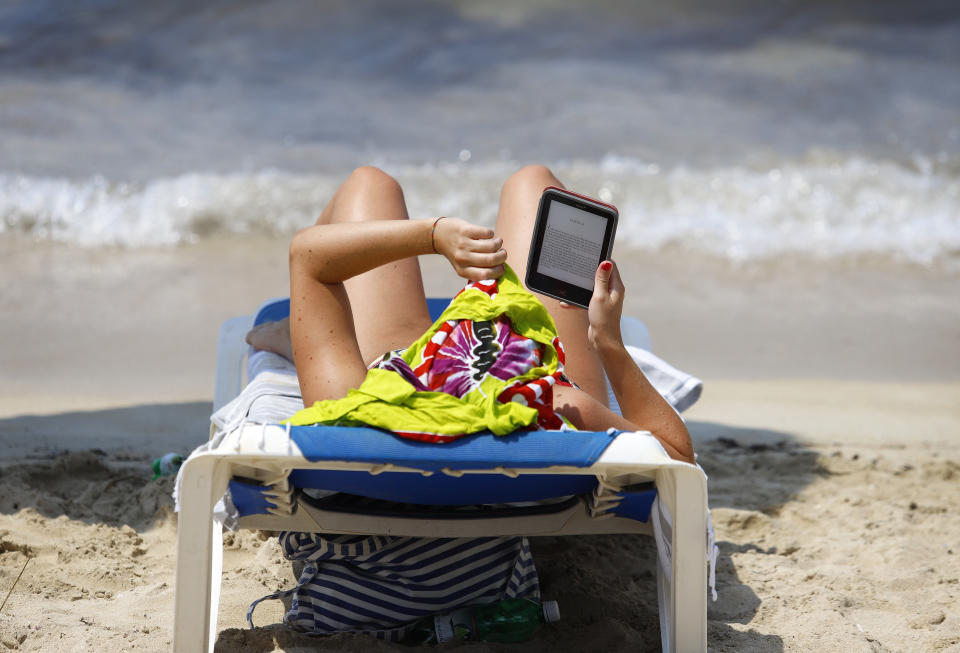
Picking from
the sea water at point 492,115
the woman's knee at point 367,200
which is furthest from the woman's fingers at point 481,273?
the sea water at point 492,115

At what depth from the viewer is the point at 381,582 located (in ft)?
6.98

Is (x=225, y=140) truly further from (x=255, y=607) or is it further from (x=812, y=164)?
(x=255, y=607)

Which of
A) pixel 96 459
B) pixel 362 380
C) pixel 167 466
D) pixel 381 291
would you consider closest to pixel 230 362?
pixel 167 466

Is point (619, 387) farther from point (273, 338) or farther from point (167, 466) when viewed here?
point (167, 466)

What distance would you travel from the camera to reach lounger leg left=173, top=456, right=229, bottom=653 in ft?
5.60

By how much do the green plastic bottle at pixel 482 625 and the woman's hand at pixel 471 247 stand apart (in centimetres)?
77

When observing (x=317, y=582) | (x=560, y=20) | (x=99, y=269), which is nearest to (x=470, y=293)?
(x=317, y=582)

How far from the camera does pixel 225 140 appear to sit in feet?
30.2

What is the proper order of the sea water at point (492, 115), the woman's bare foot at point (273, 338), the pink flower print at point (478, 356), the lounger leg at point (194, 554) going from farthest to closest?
the sea water at point (492, 115)
the woman's bare foot at point (273, 338)
the pink flower print at point (478, 356)
the lounger leg at point (194, 554)

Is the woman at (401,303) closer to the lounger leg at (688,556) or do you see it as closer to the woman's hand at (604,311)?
the woman's hand at (604,311)

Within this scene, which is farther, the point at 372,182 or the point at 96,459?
the point at 96,459

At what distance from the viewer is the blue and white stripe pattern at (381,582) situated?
212 centimetres

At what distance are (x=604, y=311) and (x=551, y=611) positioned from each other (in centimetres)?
74

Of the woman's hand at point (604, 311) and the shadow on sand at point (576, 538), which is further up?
the woman's hand at point (604, 311)
